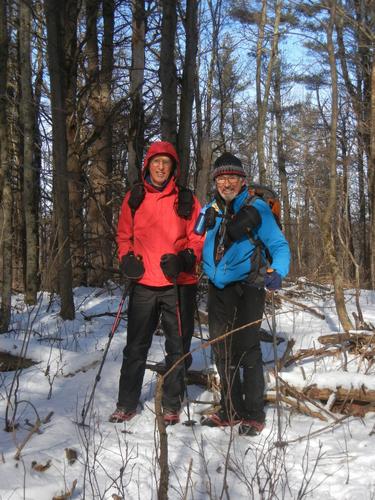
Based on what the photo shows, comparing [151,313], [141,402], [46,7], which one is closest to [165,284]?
[151,313]

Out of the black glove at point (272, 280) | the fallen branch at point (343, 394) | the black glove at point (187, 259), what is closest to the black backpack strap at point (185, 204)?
the black glove at point (187, 259)

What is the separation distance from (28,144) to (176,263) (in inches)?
176

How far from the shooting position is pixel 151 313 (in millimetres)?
3533

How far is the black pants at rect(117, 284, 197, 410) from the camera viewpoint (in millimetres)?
3500

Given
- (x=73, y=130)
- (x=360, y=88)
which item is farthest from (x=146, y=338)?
(x=360, y=88)

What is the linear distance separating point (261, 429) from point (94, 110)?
7.92m

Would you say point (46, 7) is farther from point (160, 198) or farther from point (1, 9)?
point (160, 198)

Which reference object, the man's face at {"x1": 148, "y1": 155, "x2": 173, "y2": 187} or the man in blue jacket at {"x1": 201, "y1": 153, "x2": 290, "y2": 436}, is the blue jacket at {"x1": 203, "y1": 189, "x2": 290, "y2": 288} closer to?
the man in blue jacket at {"x1": 201, "y1": 153, "x2": 290, "y2": 436}

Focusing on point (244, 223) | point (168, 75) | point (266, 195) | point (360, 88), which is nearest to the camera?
point (244, 223)

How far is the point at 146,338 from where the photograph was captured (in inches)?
140

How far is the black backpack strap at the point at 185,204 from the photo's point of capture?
3.50 meters

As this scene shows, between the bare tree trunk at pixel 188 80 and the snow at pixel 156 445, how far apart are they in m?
2.52

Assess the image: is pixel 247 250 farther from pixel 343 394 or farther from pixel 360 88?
pixel 360 88

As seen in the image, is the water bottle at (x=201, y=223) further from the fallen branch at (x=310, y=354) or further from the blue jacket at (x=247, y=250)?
the fallen branch at (x=310, y=354)
